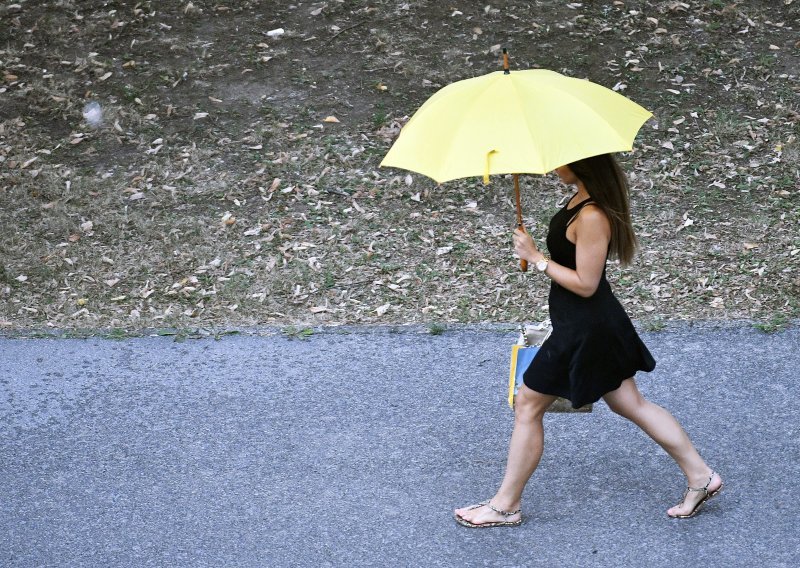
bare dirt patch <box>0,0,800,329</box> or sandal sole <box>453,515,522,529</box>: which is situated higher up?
bare dirt patch <box>0,0,800,329</box>

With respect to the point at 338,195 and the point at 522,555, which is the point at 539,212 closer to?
the point at 338,195

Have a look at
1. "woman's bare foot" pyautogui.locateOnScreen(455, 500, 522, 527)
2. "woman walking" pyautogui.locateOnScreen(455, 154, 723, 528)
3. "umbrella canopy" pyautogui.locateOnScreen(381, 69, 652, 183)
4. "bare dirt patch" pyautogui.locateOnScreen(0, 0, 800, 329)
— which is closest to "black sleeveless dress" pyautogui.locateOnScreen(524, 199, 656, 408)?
"woman walking" pyautogui.locateOnScreen(455, 154, 723, 528)

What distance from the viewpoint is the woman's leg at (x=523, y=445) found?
376cm

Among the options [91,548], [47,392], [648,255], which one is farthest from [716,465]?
[47,392]

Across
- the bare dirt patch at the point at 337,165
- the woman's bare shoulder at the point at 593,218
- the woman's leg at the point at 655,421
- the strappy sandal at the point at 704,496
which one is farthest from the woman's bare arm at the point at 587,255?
the bare dirt patch at the point at 337,165

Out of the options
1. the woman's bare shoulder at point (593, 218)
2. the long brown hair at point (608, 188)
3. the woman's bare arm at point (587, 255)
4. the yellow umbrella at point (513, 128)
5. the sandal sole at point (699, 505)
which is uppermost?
the yellow umbrella at point (513, 128)

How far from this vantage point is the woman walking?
350 cm

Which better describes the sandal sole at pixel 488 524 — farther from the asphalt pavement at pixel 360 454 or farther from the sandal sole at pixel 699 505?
the sandal sole at pixel 699 505

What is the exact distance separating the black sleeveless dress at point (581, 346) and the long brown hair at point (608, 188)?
0.15m

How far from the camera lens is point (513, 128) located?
10.9 ft

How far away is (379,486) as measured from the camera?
169 inches

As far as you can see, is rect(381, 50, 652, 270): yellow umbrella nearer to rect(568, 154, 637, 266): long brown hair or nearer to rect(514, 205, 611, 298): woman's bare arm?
rect(568, 154, 637, 266): long brown hair

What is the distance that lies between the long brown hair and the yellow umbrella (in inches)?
6.2

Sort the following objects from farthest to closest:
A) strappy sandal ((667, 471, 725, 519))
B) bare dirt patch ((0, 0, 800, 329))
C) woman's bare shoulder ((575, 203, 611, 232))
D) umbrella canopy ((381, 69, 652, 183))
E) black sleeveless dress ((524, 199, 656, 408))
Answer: bare dirt patch ((0, 0, 800, 329))
strappy sandal ((667, 471, 725, 519))
black sleeveless dress ((524, 199, 656, 408))
woman's bare shoulder ((575, 203, 611, 232))
umbrella canopy ((381, 69, 652, 183))
